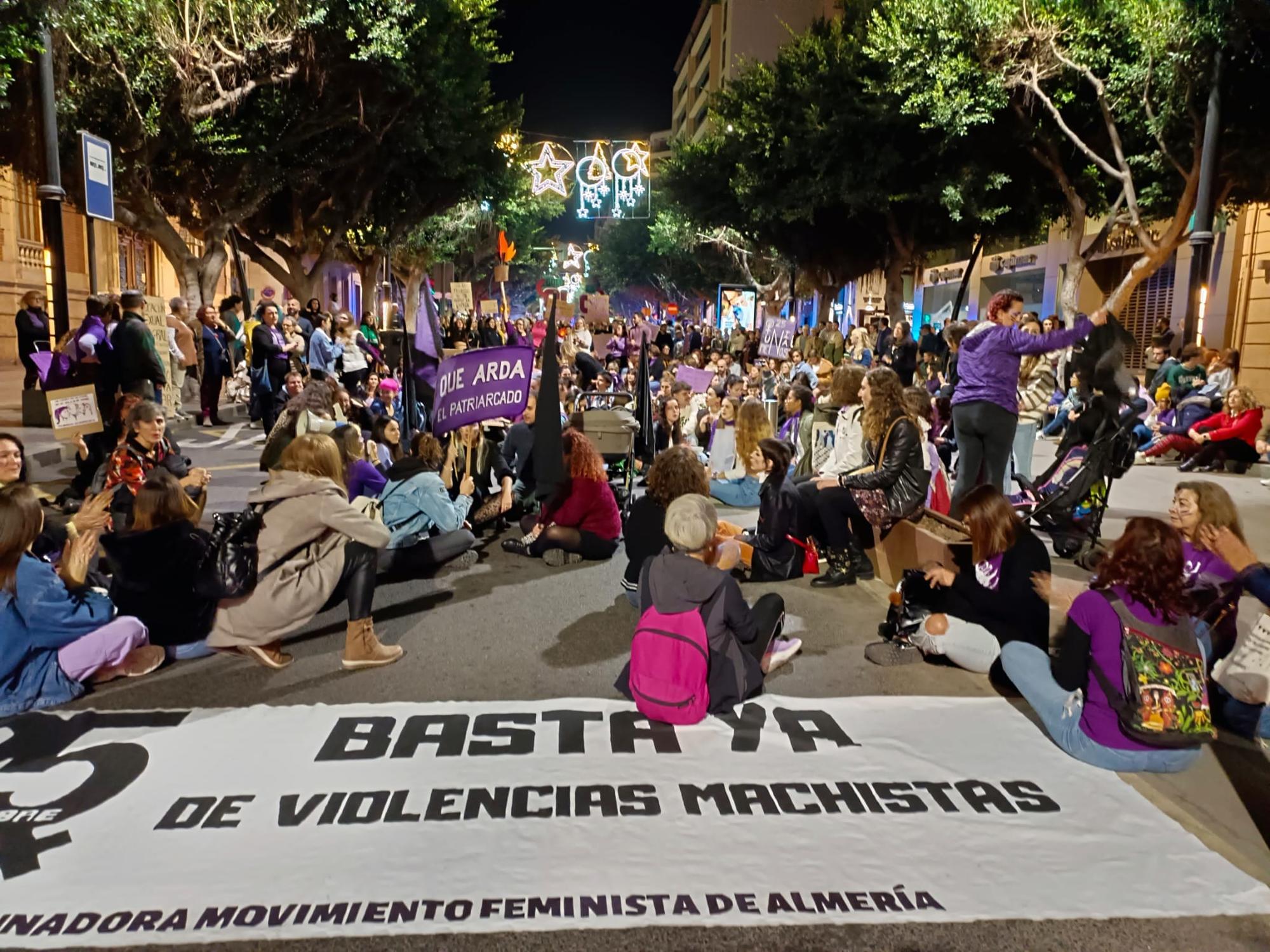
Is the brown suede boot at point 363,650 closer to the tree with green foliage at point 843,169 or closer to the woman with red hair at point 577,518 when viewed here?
the woman with red hair at point 577,518

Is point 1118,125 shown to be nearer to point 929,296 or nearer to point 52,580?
point 52,580

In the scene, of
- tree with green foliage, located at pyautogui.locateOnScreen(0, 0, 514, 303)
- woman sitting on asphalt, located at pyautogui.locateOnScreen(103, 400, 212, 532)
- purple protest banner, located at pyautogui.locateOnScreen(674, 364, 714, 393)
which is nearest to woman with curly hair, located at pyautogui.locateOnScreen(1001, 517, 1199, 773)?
woman sitting on asphalt, located at pyautogui.locateOnScreen(103, 400, 212, 532)

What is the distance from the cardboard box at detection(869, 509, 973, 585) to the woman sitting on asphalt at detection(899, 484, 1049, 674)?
0.39m

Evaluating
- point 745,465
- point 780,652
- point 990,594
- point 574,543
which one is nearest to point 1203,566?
point 990,594

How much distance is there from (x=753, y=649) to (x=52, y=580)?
11.0 feet

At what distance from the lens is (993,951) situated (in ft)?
9.49

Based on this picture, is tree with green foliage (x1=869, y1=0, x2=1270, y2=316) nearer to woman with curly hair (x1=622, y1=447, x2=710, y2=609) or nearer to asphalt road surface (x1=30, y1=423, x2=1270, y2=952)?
woman with curly hair (x1=622, y1=447, x2=710, y2=609)

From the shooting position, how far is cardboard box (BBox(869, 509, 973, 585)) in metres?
6.10

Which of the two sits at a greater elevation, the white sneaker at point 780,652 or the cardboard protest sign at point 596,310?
the cardboard protest sign at point 596,310

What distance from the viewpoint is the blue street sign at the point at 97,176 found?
10.1 m

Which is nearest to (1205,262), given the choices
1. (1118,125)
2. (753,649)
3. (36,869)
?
(1118,125)

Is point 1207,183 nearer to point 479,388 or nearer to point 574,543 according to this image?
point 574,543

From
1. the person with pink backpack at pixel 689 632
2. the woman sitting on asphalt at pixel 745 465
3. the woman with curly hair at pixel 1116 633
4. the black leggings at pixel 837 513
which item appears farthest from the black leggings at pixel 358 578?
the woman with curly hair at pixel 1116 633

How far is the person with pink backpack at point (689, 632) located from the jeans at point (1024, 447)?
6298mm
